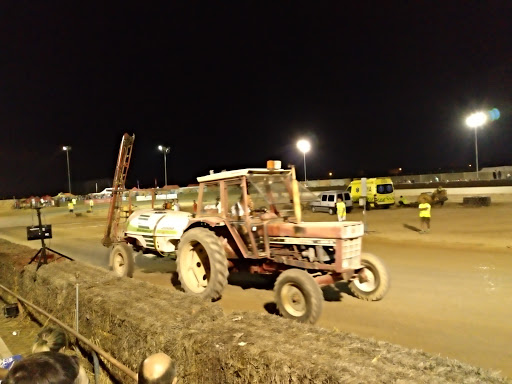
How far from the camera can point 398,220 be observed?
2183cm

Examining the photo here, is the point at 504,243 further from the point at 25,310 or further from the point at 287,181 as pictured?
the point at 25,310

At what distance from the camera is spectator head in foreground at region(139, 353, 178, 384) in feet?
6.03

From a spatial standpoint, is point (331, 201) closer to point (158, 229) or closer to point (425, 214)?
point (425, 214)

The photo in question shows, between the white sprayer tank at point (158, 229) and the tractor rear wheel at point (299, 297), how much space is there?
3518 millimetres

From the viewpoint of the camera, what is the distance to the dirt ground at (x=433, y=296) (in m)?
5.34

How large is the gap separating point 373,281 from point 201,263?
3256 millimetres

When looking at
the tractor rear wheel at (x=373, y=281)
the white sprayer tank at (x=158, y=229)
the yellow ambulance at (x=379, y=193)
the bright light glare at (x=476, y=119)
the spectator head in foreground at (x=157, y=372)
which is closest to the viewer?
the spectator head in foreground at (x=157, y=372)

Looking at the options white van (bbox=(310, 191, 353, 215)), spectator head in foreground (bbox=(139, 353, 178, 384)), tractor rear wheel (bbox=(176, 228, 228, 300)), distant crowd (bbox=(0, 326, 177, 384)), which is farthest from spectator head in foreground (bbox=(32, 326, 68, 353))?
white van (bbox=(310, 191, 353, 215))

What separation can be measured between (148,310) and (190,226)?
12.4 feet

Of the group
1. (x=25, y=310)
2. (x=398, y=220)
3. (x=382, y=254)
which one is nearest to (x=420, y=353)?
(x=25, y=310)

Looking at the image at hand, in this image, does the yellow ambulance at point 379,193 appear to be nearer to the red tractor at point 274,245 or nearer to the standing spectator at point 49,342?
the red tractor at point 274,245

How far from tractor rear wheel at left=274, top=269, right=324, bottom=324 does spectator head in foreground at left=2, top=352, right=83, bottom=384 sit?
4165 mm

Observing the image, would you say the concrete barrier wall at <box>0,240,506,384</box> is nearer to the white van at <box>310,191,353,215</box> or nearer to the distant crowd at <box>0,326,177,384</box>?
the distant crowd at <box>0,326,177,384</box>

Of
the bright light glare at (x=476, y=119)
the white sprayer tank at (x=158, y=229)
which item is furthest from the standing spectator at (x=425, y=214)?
the bright light glare at (x=476, y=119)
